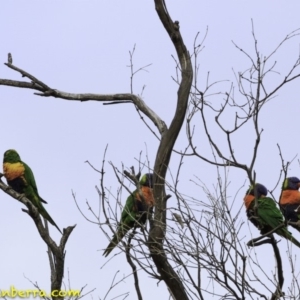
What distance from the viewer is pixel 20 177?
678cm

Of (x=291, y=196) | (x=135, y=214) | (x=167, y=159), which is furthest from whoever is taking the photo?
(x=291, y=196)

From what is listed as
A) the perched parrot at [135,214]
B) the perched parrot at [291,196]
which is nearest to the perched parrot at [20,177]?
the perched parrot at [135,214]

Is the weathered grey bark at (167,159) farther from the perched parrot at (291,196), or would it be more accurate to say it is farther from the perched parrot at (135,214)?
the perched parrot at (291,196)

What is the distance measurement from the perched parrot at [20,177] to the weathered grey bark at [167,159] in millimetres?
2404

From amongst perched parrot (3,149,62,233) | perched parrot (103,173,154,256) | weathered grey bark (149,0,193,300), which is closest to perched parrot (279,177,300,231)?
perched parrot (103,173,154,256)

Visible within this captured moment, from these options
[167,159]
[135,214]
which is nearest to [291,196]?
[135,214]

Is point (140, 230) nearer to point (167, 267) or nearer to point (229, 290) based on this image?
point (167, 267)

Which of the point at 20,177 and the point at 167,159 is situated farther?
the point at 20,177

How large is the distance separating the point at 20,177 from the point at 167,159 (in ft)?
9.31

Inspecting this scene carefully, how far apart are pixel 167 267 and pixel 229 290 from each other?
1.51ft

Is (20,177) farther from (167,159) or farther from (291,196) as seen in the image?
(167,159)

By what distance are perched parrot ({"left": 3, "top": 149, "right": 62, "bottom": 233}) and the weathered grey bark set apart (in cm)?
240

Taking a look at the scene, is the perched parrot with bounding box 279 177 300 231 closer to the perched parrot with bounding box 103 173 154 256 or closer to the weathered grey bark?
the perched parrot with bounding box 103 173 154 256

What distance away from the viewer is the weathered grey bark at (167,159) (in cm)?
412
